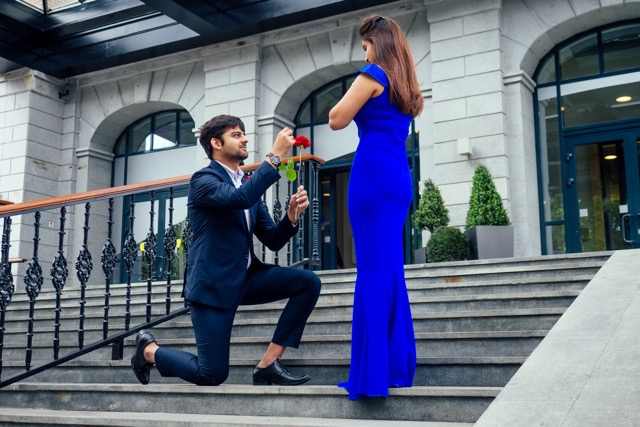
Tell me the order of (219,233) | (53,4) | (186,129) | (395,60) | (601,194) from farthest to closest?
1. (186,129)
2. (53,4)
3. (601,194)
4. (219,233)
5. (395,60)

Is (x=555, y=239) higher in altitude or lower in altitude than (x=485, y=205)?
lower

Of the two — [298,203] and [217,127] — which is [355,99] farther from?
[217,127]

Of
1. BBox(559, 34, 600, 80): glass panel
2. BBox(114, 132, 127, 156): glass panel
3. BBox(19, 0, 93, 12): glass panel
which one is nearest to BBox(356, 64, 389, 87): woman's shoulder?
BBox(559, 34, 600, 80): glass panel

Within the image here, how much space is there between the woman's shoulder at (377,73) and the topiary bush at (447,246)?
21.0 ft

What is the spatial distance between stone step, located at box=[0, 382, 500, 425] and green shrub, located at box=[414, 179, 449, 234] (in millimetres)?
7190

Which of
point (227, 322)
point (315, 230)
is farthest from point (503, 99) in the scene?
point (227, 322)

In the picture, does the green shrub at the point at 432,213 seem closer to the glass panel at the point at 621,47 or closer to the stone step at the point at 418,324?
the glass panel at the point at 621,47

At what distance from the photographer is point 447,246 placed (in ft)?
33.2

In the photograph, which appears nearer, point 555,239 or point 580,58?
point 555,239

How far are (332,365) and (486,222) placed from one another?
6.75 meters

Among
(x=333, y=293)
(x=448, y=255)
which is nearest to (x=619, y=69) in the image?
(x=448, y=255)

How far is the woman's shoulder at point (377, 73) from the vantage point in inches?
154

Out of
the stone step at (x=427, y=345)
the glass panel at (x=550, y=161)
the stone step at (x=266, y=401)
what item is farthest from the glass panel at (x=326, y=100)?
the stone step at (x=266, y=401)

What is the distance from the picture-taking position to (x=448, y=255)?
10.1 meters
